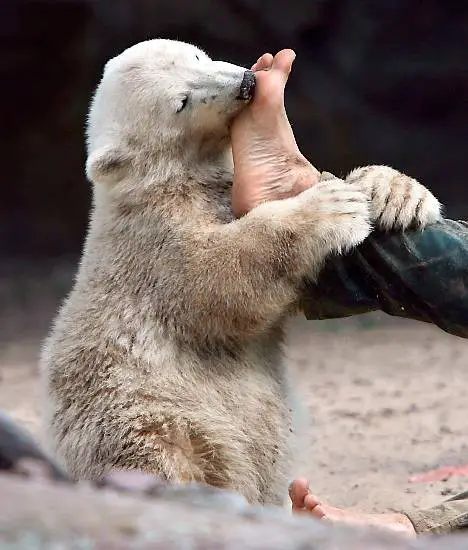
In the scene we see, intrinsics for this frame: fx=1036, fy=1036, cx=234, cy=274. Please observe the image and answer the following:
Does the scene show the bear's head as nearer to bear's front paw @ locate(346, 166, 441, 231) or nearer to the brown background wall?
bear's front paw @ locate(346, 166, 441, 231)

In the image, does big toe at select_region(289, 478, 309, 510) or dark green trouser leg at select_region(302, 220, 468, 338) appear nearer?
dark green trouser leg at select_region(302, 220, 468, 338)

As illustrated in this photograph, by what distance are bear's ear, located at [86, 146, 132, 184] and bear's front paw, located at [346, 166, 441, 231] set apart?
0.85 metres

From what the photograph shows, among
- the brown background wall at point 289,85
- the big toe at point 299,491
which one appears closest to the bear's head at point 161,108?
the big toe at point 299,491

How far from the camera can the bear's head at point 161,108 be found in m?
3.60

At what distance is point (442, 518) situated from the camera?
321cm

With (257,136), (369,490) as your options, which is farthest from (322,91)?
(257,136)

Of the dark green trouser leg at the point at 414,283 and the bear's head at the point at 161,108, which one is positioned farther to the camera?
the bear's head at the point at 161,108

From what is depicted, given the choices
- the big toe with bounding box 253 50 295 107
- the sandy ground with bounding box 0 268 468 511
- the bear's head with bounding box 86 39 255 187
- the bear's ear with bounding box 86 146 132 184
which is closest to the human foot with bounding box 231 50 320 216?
the big toe with bounding box 253 50 295 107

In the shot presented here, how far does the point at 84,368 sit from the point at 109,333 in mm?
141

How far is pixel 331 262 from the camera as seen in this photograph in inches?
130

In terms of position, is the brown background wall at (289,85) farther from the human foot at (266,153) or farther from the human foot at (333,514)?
the human foot at (333,514)

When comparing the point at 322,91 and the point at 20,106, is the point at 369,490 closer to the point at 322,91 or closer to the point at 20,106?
the point at 322,91

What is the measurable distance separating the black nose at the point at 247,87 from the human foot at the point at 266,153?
0.07 ft

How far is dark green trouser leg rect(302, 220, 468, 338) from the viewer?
120 inches
